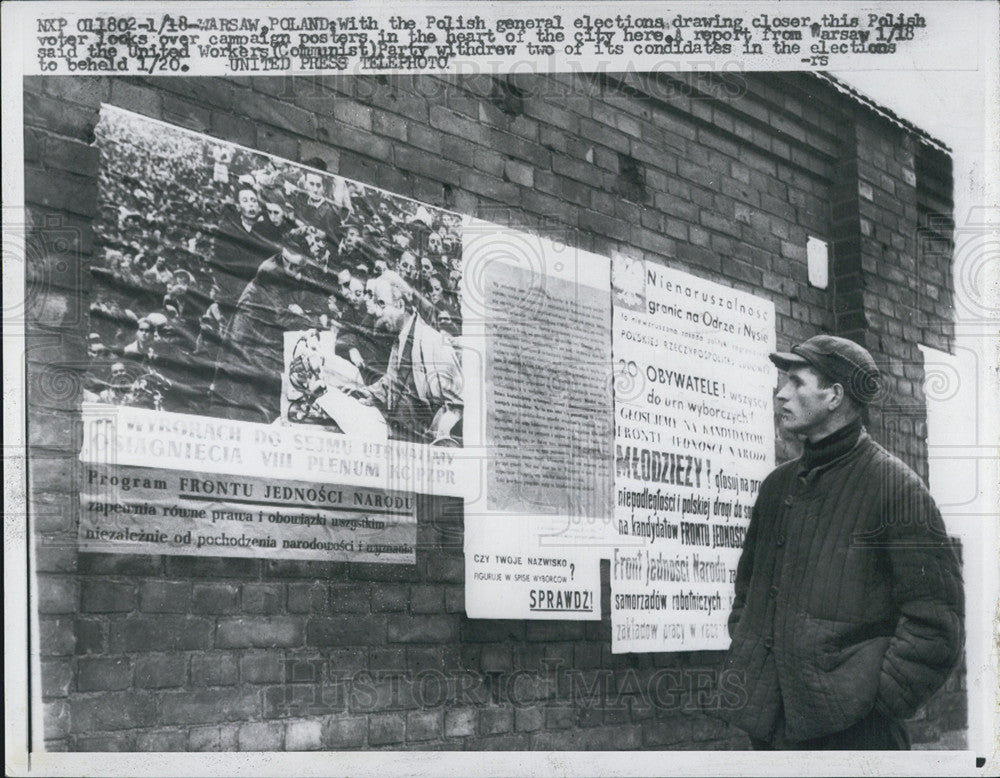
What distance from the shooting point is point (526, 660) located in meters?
3.83

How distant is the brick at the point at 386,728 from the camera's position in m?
3.54

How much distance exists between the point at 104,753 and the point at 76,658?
264mm

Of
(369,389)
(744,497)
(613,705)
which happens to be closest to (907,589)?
(744,497)

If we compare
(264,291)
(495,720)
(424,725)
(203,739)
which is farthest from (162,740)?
(264,291)

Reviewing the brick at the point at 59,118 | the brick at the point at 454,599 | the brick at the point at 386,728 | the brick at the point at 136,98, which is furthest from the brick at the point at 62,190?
the brick at the point at 386,728

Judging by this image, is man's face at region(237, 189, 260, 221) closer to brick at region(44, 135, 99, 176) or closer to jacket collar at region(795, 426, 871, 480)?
brick at region(44, 135, 99, 176)

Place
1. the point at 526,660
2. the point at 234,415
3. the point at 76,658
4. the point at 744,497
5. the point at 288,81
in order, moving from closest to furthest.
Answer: the point at 76,658 < the point at 234,415 < the point at 288,81 < the point at 526,660 < the point at 744,497

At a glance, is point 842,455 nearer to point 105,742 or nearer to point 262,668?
point 262,668

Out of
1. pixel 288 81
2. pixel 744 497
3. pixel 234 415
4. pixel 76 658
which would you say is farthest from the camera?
pixel 744 497

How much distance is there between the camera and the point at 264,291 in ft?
11.4

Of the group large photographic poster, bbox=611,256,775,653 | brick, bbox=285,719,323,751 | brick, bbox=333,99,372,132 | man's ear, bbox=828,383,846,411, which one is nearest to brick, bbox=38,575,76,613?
brick, bbox=285,719,323,751

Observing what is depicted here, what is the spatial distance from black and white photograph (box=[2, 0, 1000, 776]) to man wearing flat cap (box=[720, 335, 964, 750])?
0.01 m

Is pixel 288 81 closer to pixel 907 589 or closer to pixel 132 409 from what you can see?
pixel 132 409

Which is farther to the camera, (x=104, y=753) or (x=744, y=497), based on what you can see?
(x=744, y=497)
